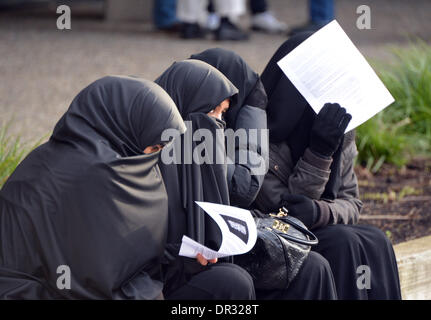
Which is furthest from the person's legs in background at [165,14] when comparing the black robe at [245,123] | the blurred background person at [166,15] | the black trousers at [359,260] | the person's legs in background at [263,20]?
the black trousers at [359,260]

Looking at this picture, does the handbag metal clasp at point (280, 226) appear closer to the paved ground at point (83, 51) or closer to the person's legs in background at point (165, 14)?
the paved ground at point (83, 51)

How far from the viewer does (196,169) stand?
3.05 metres

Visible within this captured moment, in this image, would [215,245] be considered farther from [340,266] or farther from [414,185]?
[414,185]

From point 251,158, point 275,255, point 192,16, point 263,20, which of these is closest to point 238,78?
point 251,158

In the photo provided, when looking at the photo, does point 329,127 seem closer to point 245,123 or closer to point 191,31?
point 245,123

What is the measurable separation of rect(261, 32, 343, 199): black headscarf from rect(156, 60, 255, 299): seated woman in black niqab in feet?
1.23

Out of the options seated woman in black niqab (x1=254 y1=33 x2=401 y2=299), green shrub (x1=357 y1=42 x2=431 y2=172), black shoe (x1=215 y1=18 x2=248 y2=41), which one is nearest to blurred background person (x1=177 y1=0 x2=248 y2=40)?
black shoe (x1=215 y1=18 x2=248 y2=41)

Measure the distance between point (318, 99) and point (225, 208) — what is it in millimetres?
831

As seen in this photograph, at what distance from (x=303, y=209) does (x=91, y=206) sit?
3.70ft

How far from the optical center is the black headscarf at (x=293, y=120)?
362 cm

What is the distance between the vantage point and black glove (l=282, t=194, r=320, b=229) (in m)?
3.43

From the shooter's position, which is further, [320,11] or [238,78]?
[320,11]

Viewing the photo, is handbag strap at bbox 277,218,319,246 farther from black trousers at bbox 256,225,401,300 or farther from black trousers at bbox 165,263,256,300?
black trousers at bbox 165,263,256,300
